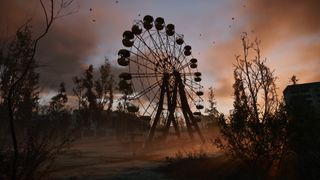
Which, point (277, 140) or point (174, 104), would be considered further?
point (174, 104)

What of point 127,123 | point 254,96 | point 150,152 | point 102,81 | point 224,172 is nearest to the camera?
point 224,172

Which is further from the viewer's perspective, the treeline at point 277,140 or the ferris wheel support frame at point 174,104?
the ferris wheel support frame at point 174,104

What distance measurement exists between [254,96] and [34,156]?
1073 centimetres

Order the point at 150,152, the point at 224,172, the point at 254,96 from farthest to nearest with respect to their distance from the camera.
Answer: the point at 150,152, the point at 254,96, the point at 224,172

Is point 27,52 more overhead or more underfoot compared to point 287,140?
more overhead

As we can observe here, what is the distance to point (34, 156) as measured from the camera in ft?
31.9

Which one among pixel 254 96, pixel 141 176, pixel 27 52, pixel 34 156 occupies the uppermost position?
pixel 27 52

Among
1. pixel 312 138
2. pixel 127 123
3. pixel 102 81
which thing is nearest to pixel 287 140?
pixel 312 138

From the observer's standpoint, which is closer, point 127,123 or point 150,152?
point 150,152

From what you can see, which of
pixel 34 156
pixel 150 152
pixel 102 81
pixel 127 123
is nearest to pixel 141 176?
pixel 34 156

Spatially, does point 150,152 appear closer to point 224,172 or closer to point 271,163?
point 224,172

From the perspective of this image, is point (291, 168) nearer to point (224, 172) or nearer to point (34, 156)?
point (224, 172)

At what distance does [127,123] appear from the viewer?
75.8 metres

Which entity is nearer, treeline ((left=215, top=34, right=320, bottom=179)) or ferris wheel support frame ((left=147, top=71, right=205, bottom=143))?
treeline ((left=215, top=34, right=320, bottom=179))
